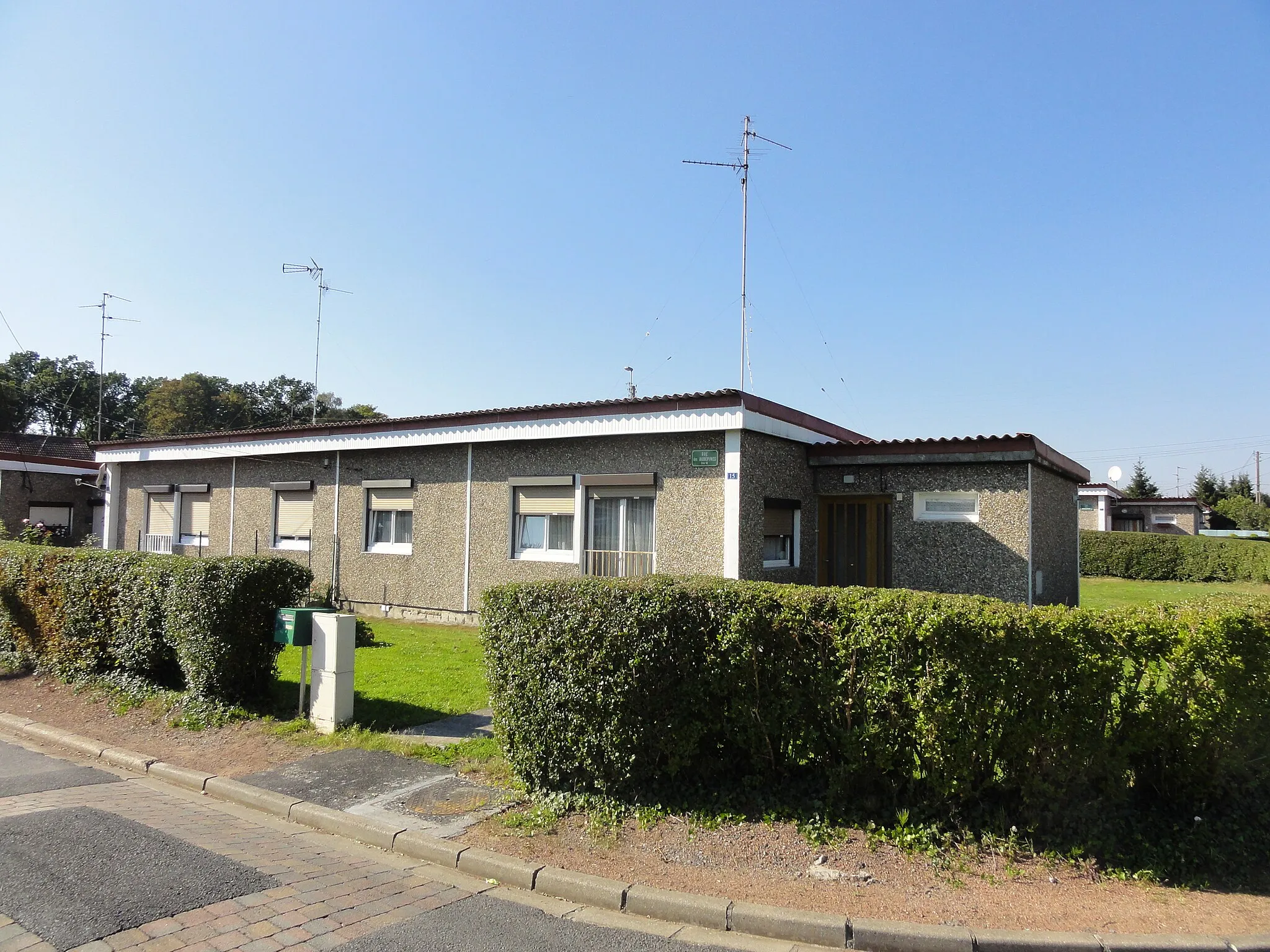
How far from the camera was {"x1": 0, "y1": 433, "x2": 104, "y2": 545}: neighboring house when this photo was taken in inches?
886

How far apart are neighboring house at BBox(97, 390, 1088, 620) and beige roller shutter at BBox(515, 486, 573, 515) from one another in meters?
0.03

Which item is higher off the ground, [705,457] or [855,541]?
[705,457]

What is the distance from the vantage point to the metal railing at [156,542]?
19.0 meters

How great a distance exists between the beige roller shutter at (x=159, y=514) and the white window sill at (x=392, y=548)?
23.4 feet

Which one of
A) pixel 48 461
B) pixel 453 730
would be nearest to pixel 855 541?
pixel 453 730

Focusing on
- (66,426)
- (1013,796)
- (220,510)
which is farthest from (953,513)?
(66,426)

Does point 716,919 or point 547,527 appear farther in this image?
point 547,527

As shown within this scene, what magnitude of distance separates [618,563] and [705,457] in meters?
2.31

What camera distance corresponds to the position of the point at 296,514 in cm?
1669

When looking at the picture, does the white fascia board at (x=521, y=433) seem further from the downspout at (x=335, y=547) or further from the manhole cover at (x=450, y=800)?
the manhole cover at (x=450, y=800)

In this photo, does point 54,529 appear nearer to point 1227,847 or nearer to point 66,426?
point 1227,847

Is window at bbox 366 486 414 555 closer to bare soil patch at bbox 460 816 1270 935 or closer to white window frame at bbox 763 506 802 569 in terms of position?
white window frame at bbox 763 506 802 569

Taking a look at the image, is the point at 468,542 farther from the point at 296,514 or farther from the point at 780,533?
the point at 780,533

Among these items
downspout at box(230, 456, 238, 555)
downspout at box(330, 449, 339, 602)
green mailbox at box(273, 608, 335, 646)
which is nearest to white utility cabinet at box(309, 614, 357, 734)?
green mailbox at box(273, 608, 335, 646)
